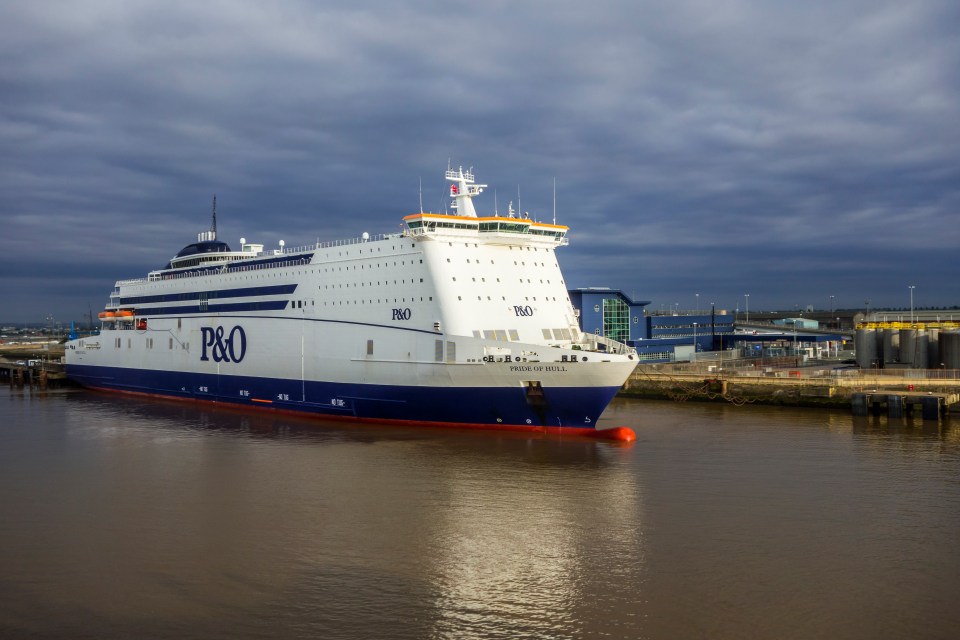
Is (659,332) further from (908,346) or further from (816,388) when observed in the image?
(816,388)

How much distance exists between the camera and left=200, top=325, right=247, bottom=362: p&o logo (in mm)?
35031

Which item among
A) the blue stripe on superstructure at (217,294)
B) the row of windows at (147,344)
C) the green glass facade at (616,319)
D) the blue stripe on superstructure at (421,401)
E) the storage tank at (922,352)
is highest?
the blue stripe on superstructure at (217,294)

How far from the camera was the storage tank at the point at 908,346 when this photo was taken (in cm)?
3856

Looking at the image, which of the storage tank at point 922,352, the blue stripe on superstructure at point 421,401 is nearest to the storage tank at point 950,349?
the storage tank at point 922,352

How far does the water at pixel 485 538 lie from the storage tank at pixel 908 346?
1487cm

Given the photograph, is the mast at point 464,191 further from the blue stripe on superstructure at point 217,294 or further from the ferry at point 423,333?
the blue stripe on superstructure at point 217,294

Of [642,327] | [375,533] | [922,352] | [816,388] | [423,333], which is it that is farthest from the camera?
[642,327]

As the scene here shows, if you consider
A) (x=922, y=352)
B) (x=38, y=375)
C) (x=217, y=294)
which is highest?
(x=217, y=294)

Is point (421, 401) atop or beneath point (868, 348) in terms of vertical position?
beneath

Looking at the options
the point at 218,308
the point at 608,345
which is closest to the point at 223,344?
the point at 218,308

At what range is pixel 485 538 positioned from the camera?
1513 cm

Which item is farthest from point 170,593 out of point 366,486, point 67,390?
point 67,390

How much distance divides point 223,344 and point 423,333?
14.4m

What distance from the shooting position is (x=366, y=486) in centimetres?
1934
